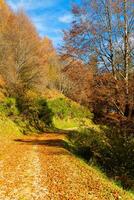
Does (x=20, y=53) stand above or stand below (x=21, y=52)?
below

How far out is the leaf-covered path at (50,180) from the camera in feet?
33.4

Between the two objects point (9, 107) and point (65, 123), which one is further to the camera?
point (65, 123)

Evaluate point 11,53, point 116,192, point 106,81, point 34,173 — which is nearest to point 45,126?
point 11,53

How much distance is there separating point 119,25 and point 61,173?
9326 mm

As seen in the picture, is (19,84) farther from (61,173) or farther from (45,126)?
(61,173)

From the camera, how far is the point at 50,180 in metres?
11.8

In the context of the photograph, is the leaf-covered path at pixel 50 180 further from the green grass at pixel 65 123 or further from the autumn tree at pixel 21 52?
the autumn tree at pixel 21 52

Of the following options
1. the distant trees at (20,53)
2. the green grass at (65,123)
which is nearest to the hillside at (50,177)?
the green grass at (65,123)

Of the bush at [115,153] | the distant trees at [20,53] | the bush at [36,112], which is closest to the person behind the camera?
the bush at [115,153]

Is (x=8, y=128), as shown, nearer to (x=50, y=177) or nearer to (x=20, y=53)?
(x=50, y=177)

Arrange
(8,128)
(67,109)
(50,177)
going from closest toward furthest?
1. (50,177)
2. (8,128)
3. (67,109)

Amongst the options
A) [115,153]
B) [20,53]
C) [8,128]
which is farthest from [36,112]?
[115,153]

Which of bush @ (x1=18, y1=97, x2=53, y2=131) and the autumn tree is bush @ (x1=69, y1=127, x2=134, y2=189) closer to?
bush @ (x1=18, y1=97, x2=53, y2=131)

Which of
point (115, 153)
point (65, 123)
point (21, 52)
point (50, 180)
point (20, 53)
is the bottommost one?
point (50, 180)
